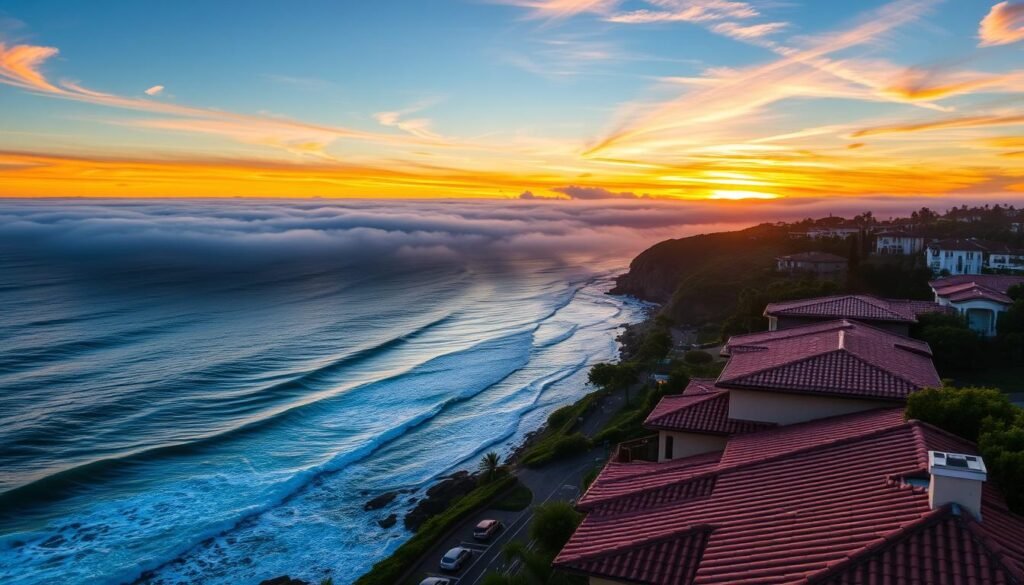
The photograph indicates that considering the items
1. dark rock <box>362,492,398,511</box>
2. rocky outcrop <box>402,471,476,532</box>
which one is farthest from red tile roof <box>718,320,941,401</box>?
dark rock <box>362,492,398,511</box>

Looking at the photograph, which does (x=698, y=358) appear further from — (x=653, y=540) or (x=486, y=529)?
(x=653, y=540)

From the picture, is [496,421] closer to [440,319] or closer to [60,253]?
[440,319]

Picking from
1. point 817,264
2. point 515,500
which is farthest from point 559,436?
point 817,264

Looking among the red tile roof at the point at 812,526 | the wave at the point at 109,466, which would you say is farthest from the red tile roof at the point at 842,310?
the wave at the point at 109,466

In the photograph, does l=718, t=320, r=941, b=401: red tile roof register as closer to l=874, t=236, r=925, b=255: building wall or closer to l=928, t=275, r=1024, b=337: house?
l=928, t=275, r=1024, b=337: house

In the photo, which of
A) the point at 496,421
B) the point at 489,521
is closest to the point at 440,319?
the point at 496,421

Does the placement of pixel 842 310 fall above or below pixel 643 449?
above
